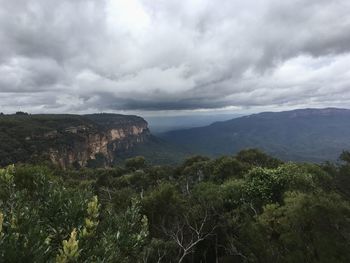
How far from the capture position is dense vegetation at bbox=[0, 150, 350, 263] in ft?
30.8

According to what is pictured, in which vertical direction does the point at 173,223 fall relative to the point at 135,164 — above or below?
above

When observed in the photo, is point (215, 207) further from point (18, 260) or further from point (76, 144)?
point (76, 144)

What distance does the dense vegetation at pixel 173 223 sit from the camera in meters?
9.38

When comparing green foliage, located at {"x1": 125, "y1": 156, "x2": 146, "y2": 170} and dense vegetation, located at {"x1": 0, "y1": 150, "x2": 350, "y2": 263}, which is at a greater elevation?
dense vegetation, located at {"x1": 0, "y1": 150, "x2": 350, "y2": 263}

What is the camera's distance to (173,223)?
33156mm

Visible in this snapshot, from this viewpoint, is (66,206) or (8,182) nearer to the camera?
(66,206)

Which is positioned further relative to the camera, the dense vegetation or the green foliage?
the green foliage

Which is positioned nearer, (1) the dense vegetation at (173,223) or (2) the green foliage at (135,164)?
(1) the dense vegetation at (173,223)

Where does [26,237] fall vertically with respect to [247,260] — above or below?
above

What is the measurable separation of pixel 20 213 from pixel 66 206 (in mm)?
1434

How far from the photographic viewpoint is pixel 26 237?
851 cm

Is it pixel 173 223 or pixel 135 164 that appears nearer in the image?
pixel 173 223

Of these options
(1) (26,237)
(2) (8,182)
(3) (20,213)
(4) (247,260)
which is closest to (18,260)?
(1) (26,237)

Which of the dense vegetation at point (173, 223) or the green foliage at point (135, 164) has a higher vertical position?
the dense vegetation at point (173, 223)
